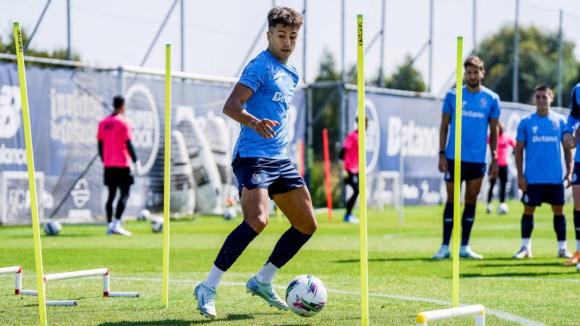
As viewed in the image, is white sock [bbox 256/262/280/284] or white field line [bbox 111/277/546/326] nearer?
white field line [bbox 111/277/546/326]

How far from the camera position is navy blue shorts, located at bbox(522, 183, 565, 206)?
11.4m

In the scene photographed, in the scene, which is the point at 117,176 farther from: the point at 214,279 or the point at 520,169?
the point at 214,279

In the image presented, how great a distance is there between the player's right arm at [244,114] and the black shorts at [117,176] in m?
10.2

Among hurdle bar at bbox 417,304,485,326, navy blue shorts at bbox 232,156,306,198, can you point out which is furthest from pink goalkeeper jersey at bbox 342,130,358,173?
hurdle bar at bbox 417,304,485,326

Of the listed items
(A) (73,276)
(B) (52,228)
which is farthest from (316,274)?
(B) (52,228)

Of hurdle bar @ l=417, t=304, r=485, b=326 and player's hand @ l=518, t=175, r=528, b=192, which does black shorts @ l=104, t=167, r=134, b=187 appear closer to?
player's hand @ l=518, t=175, r=528, b=192

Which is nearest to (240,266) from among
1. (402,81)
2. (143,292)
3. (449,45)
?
(143,292)

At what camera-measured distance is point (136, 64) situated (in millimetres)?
21109

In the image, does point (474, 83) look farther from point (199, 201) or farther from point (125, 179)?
point (199, 201)

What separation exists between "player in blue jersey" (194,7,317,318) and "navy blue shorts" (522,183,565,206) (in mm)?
5600

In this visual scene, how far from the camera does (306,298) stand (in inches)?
239

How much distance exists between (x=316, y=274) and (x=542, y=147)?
153 inches

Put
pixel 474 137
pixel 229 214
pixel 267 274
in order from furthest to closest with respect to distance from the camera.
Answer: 1. pixel 229 214
2. pixel 474 137
3. pixel 267 274

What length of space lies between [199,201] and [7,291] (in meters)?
14.0
